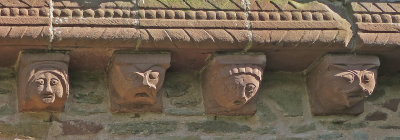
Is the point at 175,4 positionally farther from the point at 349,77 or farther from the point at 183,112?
the point at 349,77

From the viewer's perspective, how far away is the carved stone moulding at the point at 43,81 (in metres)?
4.00

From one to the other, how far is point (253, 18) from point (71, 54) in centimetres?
86

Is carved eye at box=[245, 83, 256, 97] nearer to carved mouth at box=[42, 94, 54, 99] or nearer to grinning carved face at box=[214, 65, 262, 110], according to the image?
grinning carved face at box=[214, 65, 262, 110]

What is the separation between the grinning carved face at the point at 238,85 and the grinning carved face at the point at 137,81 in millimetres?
292

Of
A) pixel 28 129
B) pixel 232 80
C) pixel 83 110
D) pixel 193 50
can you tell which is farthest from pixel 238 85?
pixel 28 129

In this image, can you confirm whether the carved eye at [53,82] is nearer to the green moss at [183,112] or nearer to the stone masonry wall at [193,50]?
the stone masonry wall at [193,50]

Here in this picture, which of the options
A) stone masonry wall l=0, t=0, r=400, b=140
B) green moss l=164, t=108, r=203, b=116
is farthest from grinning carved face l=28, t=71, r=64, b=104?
green moss l=164, t=108, r=203, b=116

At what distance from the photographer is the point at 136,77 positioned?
13.4ft

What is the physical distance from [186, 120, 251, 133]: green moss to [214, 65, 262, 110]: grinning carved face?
0.13 meters

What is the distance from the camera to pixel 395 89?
4602mm

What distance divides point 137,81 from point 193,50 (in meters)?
0.30

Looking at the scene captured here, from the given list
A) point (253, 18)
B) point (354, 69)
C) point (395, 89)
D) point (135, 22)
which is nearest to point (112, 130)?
point (135, 22)

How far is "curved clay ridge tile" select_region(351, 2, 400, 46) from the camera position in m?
4.23

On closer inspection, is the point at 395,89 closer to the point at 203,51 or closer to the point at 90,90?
the point at 203,51
